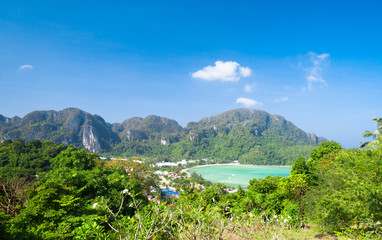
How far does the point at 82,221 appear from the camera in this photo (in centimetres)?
374

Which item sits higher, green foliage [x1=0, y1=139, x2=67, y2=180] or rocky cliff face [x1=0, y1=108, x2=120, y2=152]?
rocky cliff face [x1=0, y1=108, x2=120, y2=152]

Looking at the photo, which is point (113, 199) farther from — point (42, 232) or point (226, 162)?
point (226, 162)

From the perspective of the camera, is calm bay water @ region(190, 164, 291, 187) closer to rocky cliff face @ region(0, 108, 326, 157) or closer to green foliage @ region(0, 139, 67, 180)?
green foliage @ region(0, 139, 67, 180)

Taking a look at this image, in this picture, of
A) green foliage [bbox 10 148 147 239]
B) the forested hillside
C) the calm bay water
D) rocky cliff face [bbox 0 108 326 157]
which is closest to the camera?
the forested hillside

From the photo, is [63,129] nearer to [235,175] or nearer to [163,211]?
[235,175]

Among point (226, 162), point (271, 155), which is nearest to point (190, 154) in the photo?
point (226, 162)

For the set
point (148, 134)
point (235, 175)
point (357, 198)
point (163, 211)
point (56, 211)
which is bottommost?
point (235, 175)

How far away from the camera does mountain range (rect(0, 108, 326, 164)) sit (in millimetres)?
83244

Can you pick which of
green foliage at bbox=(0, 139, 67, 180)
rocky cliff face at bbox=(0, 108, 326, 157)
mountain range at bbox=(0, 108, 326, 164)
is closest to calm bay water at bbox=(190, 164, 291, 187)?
mountain range at bbox=(0, 108, 326, 164)

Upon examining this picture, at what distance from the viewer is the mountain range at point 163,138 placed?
273 feet

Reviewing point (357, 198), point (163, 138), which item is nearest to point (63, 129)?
point (163, 138)

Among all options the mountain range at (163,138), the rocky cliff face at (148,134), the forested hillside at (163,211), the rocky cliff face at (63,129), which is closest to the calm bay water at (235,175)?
the mountain range at (163,138)

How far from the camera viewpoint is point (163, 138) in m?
115

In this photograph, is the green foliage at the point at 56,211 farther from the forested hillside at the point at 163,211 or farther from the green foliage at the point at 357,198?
the green foliage at the point at 357,198
